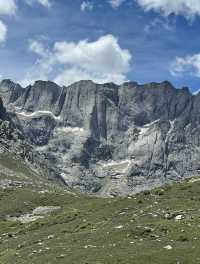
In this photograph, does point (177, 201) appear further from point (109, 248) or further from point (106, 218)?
point (109, 248)

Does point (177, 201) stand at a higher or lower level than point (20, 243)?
higher

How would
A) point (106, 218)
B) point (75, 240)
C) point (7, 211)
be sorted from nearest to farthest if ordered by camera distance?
1. point (75, 240)
2. point (106, 218)
3. point (7, 211)

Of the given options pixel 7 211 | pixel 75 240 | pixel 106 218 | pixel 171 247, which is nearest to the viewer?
pixel 171 247

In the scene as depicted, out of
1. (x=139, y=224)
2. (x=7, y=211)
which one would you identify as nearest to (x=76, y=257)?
(x=139, y=224)

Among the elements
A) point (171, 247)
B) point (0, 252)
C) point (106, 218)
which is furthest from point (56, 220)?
point (171, 247)

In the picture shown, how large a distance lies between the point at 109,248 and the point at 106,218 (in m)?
16.8

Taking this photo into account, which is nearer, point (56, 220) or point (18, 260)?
point (18, 260)

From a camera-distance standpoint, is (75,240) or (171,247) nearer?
(171,247)

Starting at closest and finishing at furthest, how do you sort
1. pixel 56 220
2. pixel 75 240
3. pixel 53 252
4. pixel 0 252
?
1. pixel 53 252
2. pixel 75 240
3. pixel 0 252
4. pixel 56 220

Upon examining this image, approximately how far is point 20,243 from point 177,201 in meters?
18.4

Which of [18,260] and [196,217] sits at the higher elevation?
[196,217]

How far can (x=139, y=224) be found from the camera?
50000 millimetres

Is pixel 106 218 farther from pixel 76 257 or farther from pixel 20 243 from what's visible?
pixel 76 257

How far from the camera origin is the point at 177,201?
207 ft
